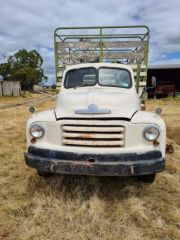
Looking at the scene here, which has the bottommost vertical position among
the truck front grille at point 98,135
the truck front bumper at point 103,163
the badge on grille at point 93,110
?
the truck front bumper at point 103,163

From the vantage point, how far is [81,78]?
542cm

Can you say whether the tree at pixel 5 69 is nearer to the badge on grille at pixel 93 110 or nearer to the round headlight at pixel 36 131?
the round headlight at pixel 36 131

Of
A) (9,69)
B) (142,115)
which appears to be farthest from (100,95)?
(9,69)

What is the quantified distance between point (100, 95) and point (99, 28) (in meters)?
3.91

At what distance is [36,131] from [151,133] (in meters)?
1.61

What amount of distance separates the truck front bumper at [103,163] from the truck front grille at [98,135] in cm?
19

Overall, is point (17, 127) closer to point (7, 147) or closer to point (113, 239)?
point (7, 147)

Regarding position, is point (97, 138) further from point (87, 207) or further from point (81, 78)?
point (81, 78)

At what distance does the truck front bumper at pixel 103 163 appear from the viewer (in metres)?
3.57

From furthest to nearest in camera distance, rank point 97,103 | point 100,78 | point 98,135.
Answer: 1. point 100,78
2. point 97,103
3. point 98,135

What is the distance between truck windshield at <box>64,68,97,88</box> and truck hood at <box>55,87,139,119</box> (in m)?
0.26

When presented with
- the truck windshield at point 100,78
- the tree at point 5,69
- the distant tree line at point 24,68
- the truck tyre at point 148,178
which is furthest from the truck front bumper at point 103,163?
the tree at point 5,69

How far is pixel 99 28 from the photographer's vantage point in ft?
25.5

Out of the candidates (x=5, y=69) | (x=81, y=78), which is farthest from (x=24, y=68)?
(x=81, y=78)
